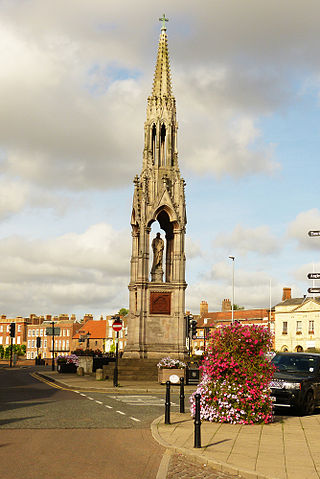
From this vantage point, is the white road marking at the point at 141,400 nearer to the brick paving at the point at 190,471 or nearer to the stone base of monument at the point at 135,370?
the stone base of monument at the point at 135,370

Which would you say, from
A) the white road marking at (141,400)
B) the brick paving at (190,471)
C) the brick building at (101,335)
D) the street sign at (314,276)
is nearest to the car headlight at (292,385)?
the white road marking at (141,400)

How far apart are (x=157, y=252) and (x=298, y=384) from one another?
19413 mm

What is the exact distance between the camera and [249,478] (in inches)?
340

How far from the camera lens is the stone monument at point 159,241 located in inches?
1314

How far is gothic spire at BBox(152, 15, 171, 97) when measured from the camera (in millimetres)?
37237

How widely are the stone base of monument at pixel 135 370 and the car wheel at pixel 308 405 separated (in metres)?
14.5

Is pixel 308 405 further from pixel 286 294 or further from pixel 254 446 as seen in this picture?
pixel 286 294

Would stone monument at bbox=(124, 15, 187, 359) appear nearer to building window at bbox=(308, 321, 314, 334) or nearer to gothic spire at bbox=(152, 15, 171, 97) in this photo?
gothic spire at bbox=(152, 15, 171, 97)

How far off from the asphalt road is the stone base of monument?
1150 centimetres

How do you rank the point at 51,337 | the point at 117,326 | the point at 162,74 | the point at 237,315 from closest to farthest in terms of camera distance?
the point at 117,326 < the point at 162,74 < the point at 237,315 < the point at 51,337

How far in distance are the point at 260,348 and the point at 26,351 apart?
A: 147332 millimetres

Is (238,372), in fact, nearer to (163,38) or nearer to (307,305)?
(163,38)

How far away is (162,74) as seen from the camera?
37.5 m

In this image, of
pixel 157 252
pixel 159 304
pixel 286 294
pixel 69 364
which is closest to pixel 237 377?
pixel 159 304
